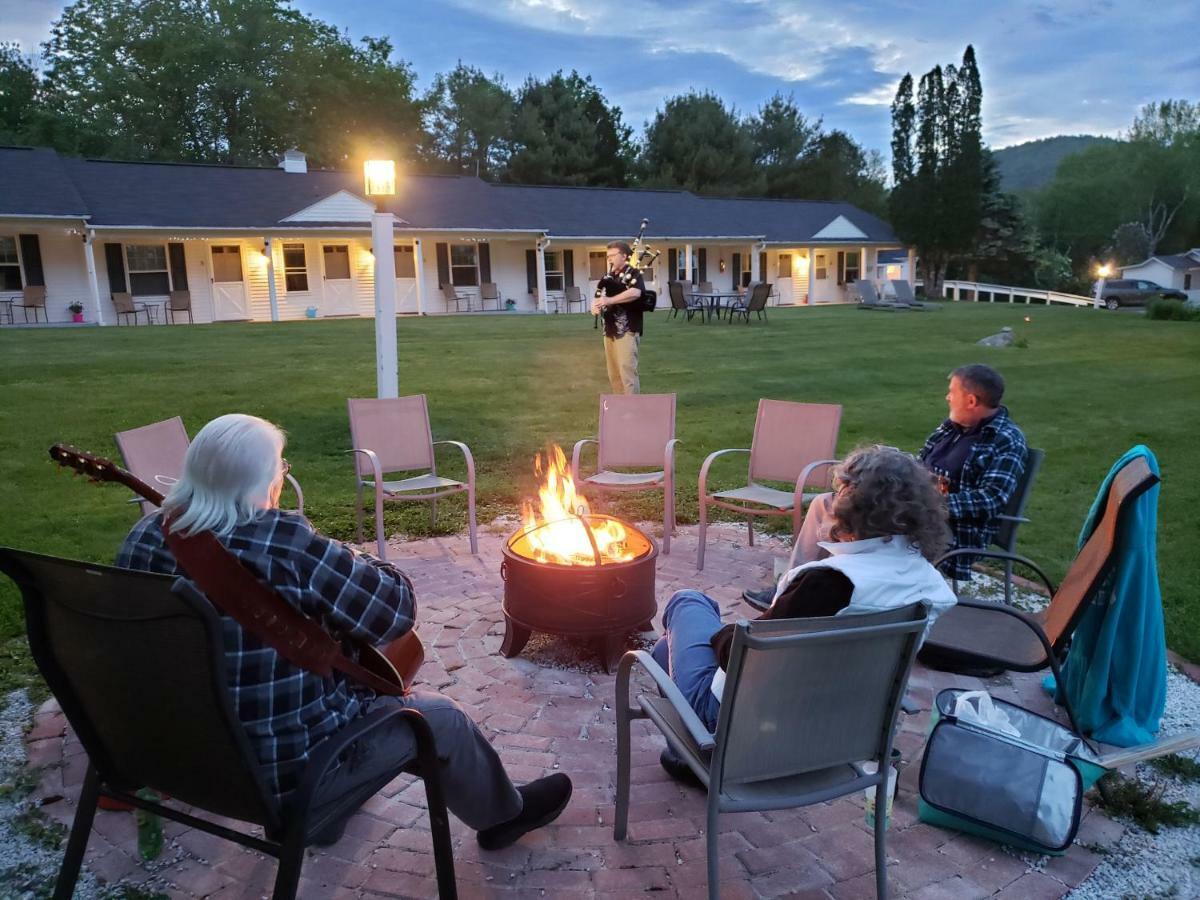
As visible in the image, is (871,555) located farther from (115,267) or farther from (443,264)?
(443,264)

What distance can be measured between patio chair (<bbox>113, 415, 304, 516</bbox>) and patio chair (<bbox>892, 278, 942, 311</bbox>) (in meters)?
27.9

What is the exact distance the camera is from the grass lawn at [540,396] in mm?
6270

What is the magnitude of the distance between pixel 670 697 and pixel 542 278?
2583 cm

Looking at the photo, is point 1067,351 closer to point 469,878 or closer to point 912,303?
point 912,303

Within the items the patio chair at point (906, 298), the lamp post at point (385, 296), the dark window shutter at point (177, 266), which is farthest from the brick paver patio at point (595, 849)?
the patio chair at point (906, 298)

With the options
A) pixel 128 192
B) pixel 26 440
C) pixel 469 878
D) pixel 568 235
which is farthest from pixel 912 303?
pixel 469 878

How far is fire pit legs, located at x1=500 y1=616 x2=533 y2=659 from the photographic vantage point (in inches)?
152

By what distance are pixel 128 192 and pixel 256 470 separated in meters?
25.2

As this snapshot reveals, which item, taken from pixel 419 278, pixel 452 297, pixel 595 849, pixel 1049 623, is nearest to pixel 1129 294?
pixel 452 297

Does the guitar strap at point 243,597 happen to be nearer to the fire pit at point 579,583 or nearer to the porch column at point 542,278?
the fire pit at point 579,583

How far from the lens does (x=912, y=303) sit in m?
29.5

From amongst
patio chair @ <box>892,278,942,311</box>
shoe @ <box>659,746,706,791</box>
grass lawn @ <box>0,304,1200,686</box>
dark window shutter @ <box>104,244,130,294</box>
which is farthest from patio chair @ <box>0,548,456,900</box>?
patio chair @ <box>892,278,942,311</box>

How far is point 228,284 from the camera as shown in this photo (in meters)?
23.8

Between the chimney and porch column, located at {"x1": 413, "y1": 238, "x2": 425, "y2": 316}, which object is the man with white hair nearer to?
porch column, located at {"x1": 413, "y1": 238, "x2": 425, "y2": 316}
